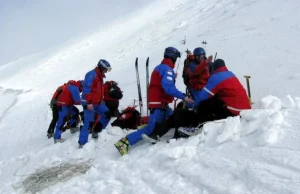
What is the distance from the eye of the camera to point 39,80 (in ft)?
91.2

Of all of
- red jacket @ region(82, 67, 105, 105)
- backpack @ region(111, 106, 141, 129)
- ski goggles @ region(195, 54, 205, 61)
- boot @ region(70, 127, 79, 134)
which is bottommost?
boot @ region(70, 127, 79, 134)

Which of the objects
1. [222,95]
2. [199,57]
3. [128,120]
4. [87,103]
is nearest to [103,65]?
[87,103]

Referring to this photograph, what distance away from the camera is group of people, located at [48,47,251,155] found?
5.85 m

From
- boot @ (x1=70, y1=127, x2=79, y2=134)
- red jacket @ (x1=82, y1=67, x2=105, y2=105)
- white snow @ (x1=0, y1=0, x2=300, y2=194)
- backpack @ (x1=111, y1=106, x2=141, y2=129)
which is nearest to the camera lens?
white snow @ (x1=0, y1=0, x2=300, y2=194)

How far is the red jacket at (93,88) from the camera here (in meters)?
7.70

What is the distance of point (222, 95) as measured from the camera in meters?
5.91

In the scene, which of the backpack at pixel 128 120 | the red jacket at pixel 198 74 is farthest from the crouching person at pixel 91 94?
the red jacket at pixel 198 74

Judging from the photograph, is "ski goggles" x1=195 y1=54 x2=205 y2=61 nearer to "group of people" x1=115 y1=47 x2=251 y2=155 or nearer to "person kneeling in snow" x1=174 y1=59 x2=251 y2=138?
"group of people" x1=115 y1=47 x2=251 y2=155

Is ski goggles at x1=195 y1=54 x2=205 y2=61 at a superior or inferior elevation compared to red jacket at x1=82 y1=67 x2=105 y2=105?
superior

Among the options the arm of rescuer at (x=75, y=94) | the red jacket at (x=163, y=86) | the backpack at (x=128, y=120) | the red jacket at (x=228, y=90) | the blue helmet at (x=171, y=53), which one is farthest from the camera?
the arm of rescuer at (x=75, y=94)

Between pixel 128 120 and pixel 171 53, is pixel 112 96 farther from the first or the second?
pixel 171 53

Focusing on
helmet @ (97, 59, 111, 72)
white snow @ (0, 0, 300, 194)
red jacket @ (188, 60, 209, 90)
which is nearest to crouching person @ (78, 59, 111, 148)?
helmet @ (97, 59, 111, 72)

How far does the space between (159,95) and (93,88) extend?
6.33ft

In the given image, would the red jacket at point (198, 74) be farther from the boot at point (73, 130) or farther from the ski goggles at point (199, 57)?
the boot at point (73, 130)
